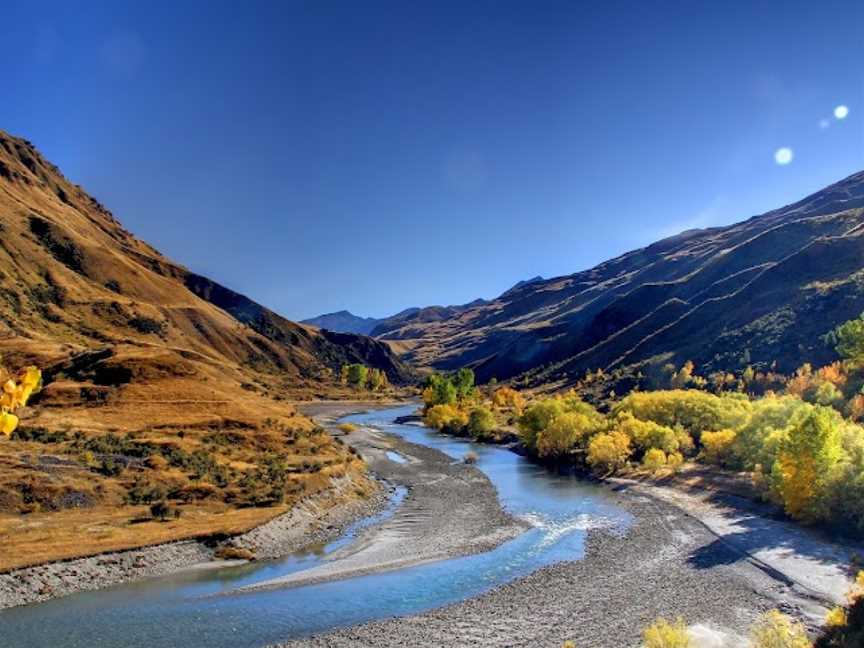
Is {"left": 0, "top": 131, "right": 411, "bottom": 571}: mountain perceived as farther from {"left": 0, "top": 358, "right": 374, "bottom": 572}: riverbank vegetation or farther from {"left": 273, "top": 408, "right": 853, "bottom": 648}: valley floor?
{"left": 273, "top": 408, "right": 853, "bottom": 648}: valley floor

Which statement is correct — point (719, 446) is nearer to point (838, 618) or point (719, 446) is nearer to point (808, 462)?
point (808, 462)

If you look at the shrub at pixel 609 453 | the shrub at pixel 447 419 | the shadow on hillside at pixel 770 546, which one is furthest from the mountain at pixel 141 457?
the shrub at pixel 447 419

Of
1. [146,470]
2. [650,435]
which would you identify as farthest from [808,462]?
[146,470]

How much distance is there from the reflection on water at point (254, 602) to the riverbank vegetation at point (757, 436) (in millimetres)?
21034

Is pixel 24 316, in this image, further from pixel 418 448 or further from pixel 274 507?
pixel 274 507

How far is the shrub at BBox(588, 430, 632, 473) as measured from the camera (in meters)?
107

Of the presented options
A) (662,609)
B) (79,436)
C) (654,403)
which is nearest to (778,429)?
(654,403)

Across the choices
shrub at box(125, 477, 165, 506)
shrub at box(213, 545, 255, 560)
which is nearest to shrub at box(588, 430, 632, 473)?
shrub at box(213, 545, 255, 560)

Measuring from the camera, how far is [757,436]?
92.4 metres

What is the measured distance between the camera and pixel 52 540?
5850cm

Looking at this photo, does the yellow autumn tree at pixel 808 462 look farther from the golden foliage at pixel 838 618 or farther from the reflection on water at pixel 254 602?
the golden foliage at pixel 838 618

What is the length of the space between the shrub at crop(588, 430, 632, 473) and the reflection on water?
34084mm

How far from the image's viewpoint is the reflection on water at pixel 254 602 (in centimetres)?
4356

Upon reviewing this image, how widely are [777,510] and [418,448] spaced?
3334 inches
